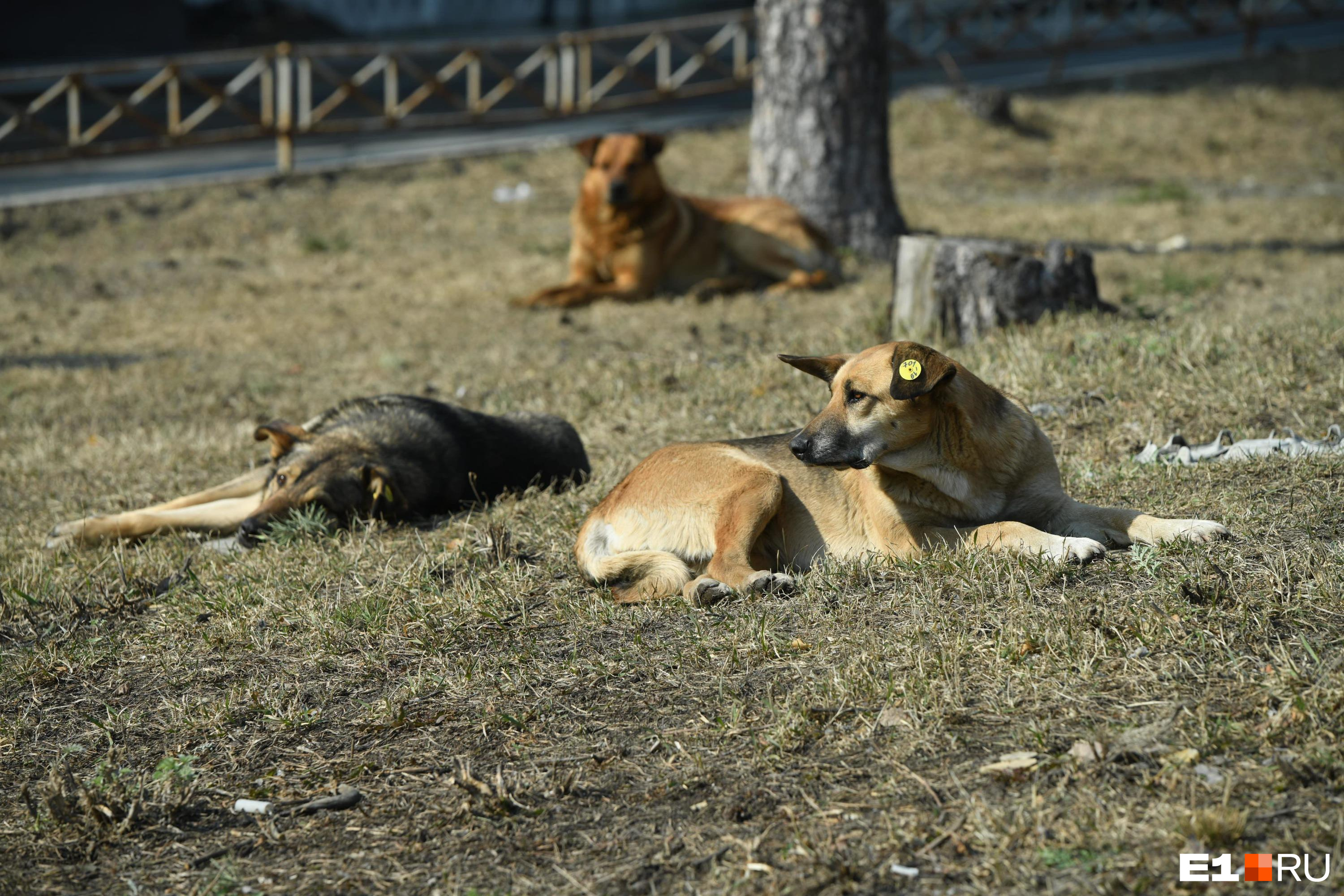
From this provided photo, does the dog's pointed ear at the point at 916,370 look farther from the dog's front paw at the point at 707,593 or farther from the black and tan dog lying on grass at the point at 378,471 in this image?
the black and tan dog lying on grass at the point at 378,471

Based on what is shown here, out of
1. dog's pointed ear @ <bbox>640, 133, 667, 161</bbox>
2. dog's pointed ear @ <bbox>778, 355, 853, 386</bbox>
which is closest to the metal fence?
dog's pointed ear @ <bbox>640, 133, 667, 161</bbox>

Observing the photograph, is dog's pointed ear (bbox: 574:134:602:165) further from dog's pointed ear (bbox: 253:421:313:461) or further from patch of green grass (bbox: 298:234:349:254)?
dog's pointed ear (bbox: 253:421:313:461)

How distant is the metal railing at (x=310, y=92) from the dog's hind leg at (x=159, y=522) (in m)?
11.2

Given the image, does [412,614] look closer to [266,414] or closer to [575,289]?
[266,414]

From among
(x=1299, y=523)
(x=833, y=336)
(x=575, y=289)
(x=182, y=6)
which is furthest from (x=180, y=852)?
(x=182, y=6)

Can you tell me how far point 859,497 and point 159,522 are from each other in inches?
145

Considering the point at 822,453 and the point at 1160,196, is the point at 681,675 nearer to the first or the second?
the point at 822,453

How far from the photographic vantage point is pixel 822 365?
15.4 ft

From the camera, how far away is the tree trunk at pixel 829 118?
1134 cm

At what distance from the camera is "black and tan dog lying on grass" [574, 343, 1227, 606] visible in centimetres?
439

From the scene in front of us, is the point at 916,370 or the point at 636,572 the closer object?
the point at 916,370

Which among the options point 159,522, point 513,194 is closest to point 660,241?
point 513,194

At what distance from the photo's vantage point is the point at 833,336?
872cm

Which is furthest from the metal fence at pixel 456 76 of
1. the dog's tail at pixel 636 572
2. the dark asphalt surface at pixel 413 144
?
the dog's tail at pixel 636 572
